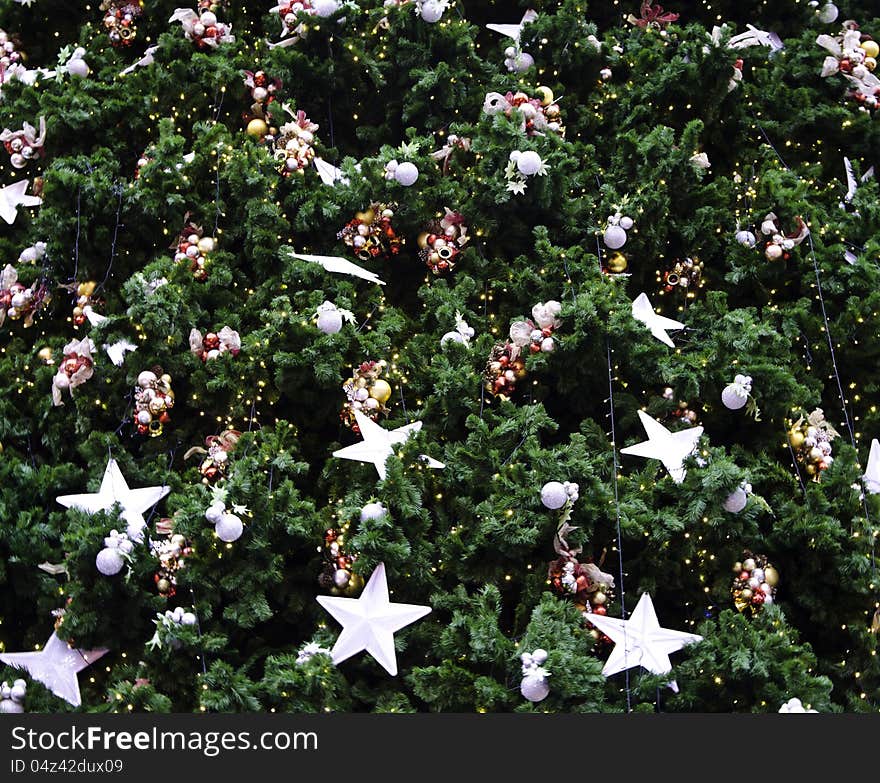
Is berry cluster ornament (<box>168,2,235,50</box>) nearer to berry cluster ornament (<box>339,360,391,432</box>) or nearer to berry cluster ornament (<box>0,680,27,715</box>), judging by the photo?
berry cluster ornament (<box>339,360,391,432</box>)

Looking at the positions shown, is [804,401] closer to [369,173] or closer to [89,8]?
[369,173]

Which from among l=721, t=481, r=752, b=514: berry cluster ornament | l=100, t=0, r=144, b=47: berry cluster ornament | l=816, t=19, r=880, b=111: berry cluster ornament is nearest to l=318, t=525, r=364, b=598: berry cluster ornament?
l=721, t=481, r=752, b=514: berry cluster ornament

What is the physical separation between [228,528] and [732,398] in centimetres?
107

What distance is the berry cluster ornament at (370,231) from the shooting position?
235 centimetres

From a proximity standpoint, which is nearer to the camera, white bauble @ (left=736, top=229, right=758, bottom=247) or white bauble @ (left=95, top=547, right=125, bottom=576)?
white bauble @ (left=95, top=547, right=125, bottom=576)

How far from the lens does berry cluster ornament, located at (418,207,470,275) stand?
2.37 m

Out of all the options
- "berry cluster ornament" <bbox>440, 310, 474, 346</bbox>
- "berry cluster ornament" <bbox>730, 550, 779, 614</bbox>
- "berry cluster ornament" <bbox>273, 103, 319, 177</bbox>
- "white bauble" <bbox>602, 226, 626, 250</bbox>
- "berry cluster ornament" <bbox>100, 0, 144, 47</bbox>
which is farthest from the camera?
"berry cluster ornament" <bbox>100, 0, 144, 47</bbox>

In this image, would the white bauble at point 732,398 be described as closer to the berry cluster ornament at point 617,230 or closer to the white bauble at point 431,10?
the berry cluster ornament at point 617,230

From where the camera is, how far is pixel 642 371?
6.98ft

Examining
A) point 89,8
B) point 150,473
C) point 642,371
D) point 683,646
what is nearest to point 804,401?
point 642,371

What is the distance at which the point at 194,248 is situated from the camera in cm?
232

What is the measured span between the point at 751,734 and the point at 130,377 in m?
1.44

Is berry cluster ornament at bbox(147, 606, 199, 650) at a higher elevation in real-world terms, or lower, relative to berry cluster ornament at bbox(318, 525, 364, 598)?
lower

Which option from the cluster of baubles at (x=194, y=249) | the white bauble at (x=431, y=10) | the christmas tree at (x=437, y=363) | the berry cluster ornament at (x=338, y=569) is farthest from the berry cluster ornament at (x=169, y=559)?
the white bauble at (x=431, y=10)
